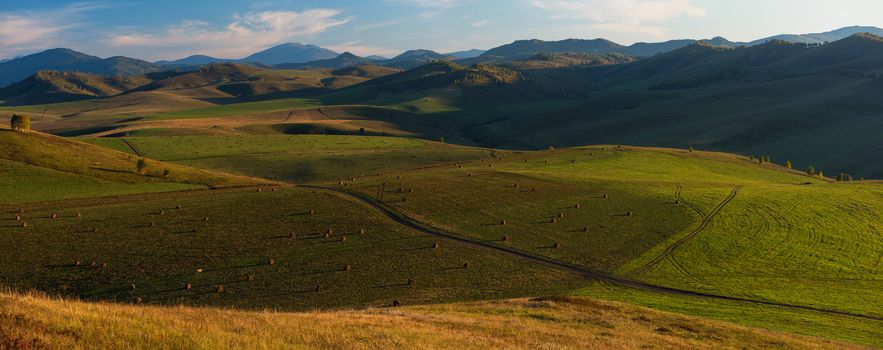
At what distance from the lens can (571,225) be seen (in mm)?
72500

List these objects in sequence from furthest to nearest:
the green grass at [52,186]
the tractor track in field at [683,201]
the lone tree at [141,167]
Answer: the lone tree at [141,167] → the tractor track in field at [683,201] → the green grass at [52,186]

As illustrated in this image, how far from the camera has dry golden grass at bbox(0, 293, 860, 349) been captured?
20766 mm

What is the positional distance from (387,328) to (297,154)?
373 feet

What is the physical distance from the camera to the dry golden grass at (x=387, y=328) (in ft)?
68.1

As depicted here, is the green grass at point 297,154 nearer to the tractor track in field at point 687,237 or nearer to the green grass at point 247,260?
the green grass at point 247,260

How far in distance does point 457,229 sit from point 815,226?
48005 millimetres

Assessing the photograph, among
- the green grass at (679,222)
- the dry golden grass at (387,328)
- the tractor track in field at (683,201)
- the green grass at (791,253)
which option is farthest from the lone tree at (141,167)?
the tractor track in field at (683,201)

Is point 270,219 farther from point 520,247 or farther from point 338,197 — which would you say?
point 520,247

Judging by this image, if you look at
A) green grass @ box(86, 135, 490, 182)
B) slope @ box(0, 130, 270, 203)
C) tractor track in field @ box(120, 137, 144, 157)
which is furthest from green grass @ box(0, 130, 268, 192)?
tractor track in field @ box(120, 137, 144, 157)

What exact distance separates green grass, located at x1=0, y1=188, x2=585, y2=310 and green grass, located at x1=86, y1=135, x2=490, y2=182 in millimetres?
46818

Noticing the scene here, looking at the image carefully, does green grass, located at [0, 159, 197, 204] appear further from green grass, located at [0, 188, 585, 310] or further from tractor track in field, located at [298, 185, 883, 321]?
tractor track in field, located at [298, 185, 883, 321]

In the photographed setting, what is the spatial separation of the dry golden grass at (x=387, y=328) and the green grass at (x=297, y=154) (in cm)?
8084

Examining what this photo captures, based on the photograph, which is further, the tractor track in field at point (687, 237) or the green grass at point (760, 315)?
the tractor track in field at point (687, 237)

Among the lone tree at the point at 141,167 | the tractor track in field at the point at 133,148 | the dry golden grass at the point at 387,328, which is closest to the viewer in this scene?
the dry golden grass at the point at 387,328
